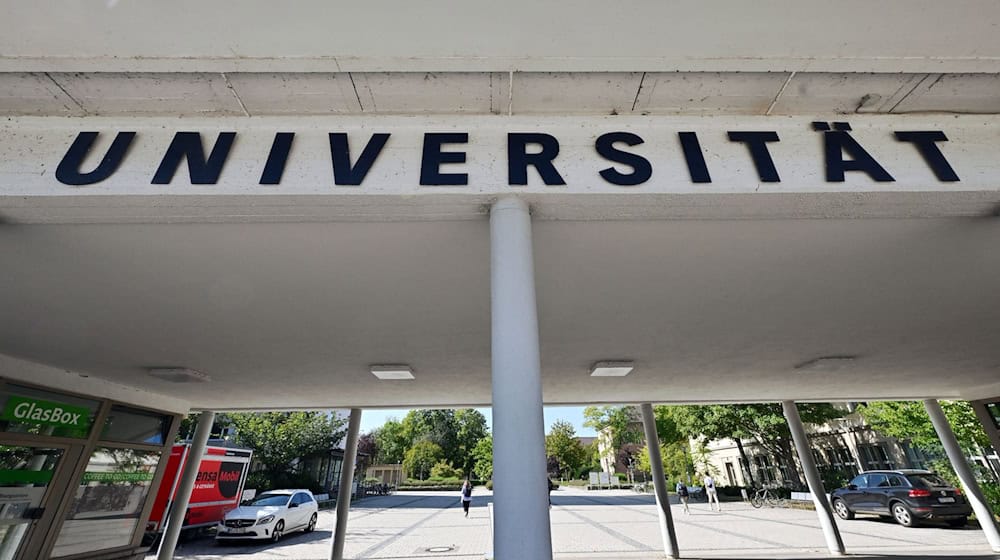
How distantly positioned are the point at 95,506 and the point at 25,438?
2.22 meters

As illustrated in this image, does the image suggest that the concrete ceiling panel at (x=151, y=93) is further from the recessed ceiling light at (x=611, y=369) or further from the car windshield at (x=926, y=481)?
the car windshield at (x=926, y=481)

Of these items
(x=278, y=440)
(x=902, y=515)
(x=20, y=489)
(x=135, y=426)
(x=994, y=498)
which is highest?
(x=278, y=440)

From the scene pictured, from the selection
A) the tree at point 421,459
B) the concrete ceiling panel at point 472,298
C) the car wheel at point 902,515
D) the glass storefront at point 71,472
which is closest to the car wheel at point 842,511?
the car wheel at point 902,515

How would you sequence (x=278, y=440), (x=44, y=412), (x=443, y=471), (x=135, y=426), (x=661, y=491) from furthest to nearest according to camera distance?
1. (x=443, y=471)
2. (x=278, y=440)
3. (x=661, y=491)
4. (x=135, y=426)
5. (x=44, y=412)

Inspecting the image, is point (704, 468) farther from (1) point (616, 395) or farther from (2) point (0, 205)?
(2) point (0, 205)

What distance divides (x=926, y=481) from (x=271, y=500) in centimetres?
1947

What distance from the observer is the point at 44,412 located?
718 centimetres

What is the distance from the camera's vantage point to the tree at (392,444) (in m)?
57.7

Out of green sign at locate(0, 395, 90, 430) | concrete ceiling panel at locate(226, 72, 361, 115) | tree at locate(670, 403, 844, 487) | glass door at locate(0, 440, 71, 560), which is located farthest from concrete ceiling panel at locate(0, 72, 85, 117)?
tree at locate(670, 403, 844, 487)

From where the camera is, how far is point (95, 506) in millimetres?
8258

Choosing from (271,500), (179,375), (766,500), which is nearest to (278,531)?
A: (271,500)

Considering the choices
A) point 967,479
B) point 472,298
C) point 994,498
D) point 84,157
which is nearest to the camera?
point 84,157

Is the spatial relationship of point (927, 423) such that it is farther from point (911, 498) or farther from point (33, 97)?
point (33, 97)

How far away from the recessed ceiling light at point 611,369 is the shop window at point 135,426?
28.6 ft
